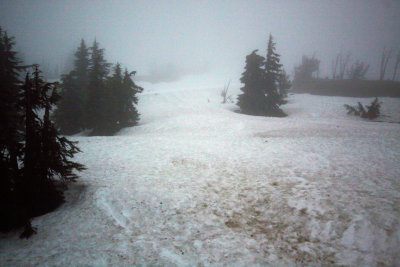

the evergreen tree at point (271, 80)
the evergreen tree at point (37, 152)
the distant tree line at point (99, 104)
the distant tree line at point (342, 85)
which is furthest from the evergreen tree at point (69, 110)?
the distant tree line at point (342, 85)

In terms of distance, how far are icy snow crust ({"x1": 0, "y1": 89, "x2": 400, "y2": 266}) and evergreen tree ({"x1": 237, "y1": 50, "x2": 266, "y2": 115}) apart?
19646 millimetres

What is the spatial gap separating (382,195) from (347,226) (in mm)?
2559

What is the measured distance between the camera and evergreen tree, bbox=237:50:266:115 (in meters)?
30.8

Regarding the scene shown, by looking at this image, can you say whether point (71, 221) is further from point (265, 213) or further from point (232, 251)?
point (265, 213)

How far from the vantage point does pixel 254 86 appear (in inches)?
1244

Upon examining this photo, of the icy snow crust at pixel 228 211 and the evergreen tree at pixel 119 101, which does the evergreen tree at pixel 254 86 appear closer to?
the evergreen tree at pixel 119 101

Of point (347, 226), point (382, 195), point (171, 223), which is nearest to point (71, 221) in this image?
point (171, 223)

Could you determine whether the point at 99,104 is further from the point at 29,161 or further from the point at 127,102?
the point at 29,161

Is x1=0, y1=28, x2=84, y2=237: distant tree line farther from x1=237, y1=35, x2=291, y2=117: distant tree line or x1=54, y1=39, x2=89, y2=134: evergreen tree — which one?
x1=237, y1=35, x2=291, y2=117: distant tree line

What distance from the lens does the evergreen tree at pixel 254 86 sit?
30.8 m

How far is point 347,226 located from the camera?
5473 mm

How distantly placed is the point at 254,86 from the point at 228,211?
93.0 feet

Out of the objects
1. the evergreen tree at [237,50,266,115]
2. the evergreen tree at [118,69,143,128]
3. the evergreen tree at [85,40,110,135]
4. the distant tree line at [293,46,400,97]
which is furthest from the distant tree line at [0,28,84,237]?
the distant tree line at [293,46,400,97]

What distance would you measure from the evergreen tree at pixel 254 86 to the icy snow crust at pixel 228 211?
64.5 feet
